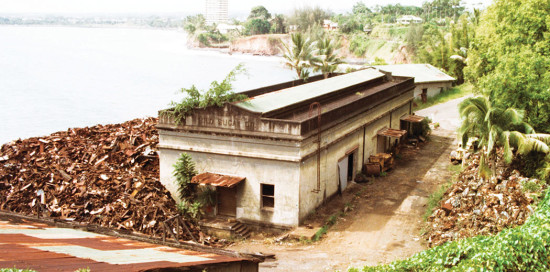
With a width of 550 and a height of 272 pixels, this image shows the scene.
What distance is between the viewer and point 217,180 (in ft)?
76.0

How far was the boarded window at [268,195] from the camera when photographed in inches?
920

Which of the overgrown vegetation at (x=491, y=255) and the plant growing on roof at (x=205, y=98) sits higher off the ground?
the plant growing on roof at (x=205, y=98)

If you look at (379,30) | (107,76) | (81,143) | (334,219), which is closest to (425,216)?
(334,219)

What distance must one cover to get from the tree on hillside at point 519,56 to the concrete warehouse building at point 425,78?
49.8ft

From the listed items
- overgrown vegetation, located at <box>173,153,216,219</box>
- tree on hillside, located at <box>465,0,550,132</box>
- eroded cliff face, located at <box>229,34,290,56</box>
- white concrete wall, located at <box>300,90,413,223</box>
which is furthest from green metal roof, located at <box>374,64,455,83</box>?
eroded cliff face, located at <box>229,34,290,56</box>

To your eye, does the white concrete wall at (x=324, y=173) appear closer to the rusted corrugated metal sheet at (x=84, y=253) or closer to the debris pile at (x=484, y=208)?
the debris pile at (x=484, y=208)

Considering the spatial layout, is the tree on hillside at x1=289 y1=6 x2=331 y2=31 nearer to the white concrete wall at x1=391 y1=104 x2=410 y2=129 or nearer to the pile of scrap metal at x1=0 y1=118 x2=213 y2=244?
the white concrete wall at x1=391 y1=104 x2=410 y2=129

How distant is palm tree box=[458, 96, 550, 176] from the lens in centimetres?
2203

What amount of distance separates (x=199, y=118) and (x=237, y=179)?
10.3 ft

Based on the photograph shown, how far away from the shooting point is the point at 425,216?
24.2 meters

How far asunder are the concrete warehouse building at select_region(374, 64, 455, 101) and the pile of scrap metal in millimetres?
30739

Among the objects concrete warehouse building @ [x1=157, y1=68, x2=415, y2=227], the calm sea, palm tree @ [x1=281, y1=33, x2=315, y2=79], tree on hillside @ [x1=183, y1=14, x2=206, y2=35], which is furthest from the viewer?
tree on hillside @ [x1=183, y1=14, x2=206, y2=35]

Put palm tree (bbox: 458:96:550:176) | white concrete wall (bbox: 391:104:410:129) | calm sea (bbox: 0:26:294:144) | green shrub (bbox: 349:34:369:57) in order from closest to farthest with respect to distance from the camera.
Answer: palm tree (bbox: 458:96:550:176) → white concrete wall (bbox: 391:104:410:129) → calm sea (bbox: 0:26:294:144) → green shrub (bbox: 349:34:369:57)

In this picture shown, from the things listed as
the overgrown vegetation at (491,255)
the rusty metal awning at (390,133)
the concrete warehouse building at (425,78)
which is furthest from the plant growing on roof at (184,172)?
the concrete warehouse building at (425,78)
